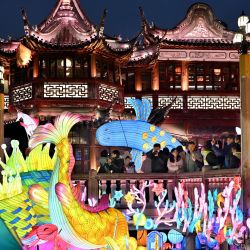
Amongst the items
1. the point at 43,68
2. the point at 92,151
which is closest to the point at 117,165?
the point at 92,151

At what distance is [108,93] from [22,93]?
2768mm

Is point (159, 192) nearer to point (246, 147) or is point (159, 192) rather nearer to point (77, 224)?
point (246, 147)

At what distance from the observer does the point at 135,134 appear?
636 inches

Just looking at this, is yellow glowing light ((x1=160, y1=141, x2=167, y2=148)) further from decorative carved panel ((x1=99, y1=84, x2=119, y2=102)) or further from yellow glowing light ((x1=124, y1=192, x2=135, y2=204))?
decorative carved panel ((x1=99, y1=84, x2=119, y2=102))

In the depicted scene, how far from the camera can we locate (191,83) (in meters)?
25.9

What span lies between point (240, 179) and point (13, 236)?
13.6 feet

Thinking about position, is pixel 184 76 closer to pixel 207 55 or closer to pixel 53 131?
pixel 207 55

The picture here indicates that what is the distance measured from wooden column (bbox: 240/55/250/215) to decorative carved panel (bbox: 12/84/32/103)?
12305 mm

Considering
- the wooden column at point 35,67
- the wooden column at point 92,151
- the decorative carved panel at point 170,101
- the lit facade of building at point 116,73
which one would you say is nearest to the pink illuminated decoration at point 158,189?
the lit facade of building at point 116,73

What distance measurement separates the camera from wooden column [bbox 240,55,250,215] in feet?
36.9

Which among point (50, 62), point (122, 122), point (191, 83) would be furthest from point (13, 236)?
point (191, 83)

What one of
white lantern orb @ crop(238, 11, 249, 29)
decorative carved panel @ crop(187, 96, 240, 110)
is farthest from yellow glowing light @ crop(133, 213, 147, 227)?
decorative carved panel @ crop(187, 96, 240, 110)

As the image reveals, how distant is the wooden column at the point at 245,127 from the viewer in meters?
11.2

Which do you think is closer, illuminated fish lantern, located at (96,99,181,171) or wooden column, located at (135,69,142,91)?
illuminated fish lantern, located at (96,99,181,171)
